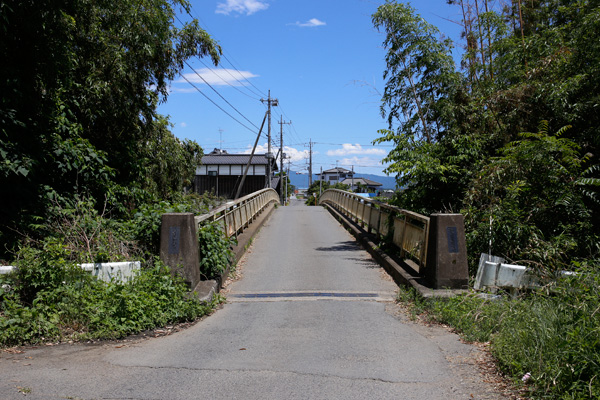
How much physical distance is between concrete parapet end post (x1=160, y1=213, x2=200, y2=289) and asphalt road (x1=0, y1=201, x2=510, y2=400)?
0.83 m

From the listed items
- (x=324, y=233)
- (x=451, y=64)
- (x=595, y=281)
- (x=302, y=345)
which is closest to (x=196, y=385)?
(x=302, y=345)

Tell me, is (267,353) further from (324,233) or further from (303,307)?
(324,233)

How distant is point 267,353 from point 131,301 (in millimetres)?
2038

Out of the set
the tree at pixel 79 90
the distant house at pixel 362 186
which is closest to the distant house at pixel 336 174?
the distant house at pixel 362 186

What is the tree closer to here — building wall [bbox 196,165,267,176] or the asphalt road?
the asphalt road

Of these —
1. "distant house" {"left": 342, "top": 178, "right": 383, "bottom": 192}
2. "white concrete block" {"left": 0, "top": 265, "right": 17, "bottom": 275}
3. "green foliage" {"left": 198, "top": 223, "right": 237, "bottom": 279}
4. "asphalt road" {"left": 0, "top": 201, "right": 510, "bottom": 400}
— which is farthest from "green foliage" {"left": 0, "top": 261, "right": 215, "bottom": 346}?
"distant house" {"left": 342, "top": 178, "right": 383, "bottom": 192}

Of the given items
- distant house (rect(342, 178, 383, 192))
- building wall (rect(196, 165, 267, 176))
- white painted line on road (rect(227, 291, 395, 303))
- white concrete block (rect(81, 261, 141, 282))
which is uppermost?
building wall (rect(196, 165, 267, 176))

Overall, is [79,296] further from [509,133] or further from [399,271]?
[509,133]

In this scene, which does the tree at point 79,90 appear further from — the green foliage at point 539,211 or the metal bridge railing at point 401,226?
the green foliage at point 539,211

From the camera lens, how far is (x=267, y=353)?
545 centimetres

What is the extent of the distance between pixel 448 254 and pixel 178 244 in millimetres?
4159

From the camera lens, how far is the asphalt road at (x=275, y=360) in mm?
4395

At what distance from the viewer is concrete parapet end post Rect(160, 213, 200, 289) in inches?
303

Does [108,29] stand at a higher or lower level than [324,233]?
higher
